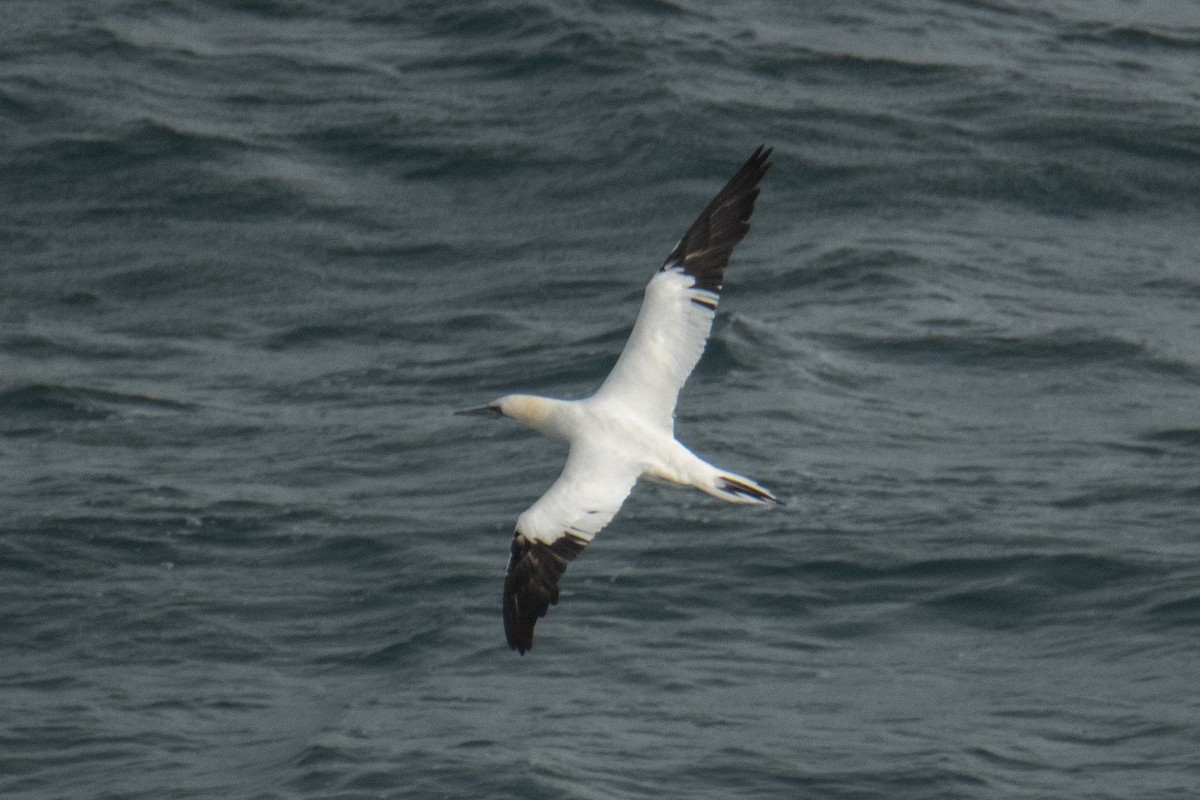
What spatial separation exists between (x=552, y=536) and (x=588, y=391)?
588cm

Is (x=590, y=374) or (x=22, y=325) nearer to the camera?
(x=590, y=374)

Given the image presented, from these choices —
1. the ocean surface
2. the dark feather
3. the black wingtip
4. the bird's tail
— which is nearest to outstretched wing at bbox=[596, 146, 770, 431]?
the dark feather

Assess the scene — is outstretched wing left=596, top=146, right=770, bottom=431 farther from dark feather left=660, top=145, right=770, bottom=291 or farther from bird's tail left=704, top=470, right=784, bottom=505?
bird's tail left=704, top=470, right=784, bottom=505

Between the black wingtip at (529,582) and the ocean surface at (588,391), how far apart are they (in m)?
2.52

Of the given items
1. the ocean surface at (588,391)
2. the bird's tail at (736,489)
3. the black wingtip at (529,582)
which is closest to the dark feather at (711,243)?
the bird's tail at (736,489)

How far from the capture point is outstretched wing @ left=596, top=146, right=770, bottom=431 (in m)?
11.3

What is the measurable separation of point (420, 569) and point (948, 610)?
136 inches

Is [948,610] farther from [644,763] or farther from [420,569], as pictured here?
[420,569]

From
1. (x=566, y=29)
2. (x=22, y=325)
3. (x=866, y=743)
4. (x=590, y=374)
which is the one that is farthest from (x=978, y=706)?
(x=566, y=29)

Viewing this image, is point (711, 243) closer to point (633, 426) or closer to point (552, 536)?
point (633, 426)

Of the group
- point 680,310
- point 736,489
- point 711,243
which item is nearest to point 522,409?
point 680,310

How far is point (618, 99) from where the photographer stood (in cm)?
2028

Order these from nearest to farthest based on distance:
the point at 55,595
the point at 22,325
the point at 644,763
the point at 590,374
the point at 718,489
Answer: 1. the point at 718,489
2. the point at 644,763
3. the point at 55,595
4. the point at 590,374
5. the point at 22,325

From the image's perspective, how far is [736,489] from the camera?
34.3 ft
